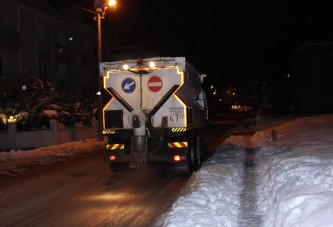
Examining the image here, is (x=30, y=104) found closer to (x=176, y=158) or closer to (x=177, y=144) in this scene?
(x=177, y=144)

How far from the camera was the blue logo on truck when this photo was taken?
13.8m

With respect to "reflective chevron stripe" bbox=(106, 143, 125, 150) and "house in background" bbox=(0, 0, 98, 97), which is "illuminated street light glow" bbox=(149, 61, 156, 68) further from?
"house in background" bbox=(0, 0, 98, 97)

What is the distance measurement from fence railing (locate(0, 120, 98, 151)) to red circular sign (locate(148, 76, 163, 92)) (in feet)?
38.8

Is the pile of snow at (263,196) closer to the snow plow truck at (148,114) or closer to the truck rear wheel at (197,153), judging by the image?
the snow plow truck at (148,114)

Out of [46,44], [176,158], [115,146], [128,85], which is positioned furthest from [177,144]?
[46,44]

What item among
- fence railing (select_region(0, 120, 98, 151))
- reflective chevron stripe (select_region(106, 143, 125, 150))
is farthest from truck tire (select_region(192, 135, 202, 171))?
fence railing (select_region(0, 120, 98, 151))

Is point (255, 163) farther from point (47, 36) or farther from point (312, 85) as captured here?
point (312, 85)

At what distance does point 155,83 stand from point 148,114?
933mm

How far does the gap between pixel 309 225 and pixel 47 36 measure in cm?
3592

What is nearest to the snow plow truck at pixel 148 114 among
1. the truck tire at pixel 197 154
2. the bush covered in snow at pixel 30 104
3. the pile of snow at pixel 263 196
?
the truck tire at pixel 197 154

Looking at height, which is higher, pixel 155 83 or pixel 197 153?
pixel 155 83

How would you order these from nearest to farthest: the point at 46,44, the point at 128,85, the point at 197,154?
the point at 128,85 → the point at 197,154 → the point at 46,44

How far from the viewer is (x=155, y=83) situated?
1364 cm

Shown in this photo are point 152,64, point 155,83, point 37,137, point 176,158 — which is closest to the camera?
point 176,158
